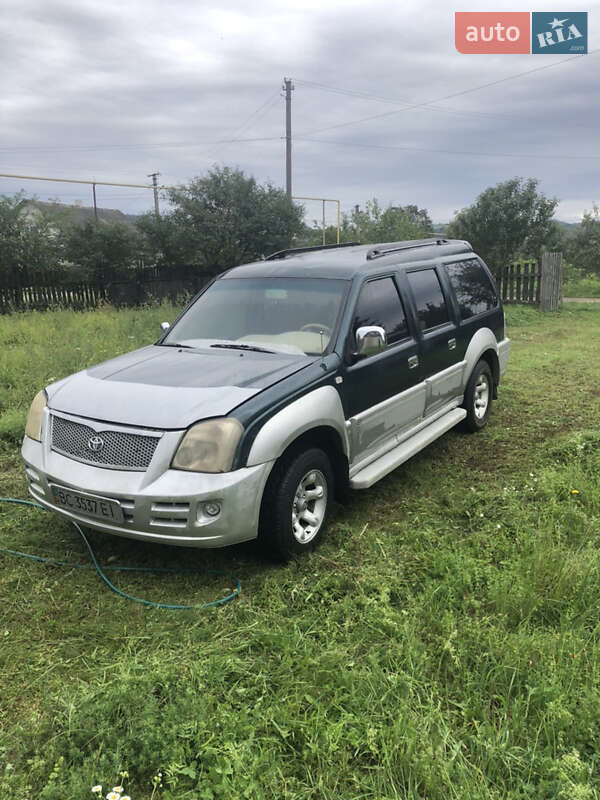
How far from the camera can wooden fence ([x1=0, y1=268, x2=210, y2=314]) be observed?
49.5 ft

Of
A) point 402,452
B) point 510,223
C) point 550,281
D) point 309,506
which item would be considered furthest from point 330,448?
point 510,223

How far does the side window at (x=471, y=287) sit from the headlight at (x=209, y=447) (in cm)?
321

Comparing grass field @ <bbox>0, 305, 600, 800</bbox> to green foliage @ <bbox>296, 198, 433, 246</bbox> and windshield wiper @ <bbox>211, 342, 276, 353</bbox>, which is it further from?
green foliage @ <bbox>296, 198, 433, 246</bbox>

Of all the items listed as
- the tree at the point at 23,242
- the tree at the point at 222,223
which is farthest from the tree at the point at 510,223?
the tree at the point at 23,242

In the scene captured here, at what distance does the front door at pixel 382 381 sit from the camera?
4.03 meters

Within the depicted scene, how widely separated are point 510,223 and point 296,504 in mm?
18801

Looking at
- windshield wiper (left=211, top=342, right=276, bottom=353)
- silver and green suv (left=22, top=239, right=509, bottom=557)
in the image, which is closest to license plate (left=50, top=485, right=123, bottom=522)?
silver and green suv (left=22, top=239, right=509, bottom=557)

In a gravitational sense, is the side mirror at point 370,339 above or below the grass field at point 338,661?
above

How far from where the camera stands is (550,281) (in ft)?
51.3

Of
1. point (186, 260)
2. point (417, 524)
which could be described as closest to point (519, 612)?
point (417, 524)

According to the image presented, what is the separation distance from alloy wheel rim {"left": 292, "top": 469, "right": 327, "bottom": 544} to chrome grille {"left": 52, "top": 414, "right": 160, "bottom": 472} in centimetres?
93

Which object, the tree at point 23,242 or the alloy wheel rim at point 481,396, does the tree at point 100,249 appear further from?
the alloy wheel rim at point 481,396

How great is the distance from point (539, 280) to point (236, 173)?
9.85 metres

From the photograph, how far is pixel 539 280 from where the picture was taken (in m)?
15.9
